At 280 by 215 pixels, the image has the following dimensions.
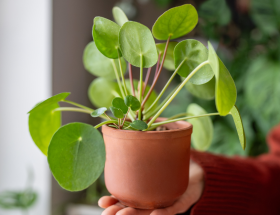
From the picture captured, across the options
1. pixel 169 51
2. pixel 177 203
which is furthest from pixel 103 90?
pixel 177 203

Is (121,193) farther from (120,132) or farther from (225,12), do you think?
(225,12)

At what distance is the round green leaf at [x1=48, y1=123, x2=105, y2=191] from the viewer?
1.14 feet

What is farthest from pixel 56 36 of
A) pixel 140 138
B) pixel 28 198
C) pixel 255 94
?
pixel 140 138

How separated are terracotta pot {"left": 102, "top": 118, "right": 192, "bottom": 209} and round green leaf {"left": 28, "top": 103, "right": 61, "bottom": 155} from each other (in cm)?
13

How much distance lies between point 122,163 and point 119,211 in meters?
0.08

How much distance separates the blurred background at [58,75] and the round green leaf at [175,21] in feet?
3.00

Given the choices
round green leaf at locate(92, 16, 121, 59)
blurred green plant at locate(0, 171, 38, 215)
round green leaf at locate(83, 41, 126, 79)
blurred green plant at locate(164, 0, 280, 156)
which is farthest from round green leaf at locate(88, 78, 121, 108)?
blurred green plant at locate(0, 171, 38, 215)

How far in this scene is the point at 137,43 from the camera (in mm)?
379

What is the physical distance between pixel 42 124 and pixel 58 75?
1.01m

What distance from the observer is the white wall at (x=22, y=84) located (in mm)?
1311

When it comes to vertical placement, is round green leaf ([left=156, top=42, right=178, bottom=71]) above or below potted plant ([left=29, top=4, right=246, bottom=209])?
above

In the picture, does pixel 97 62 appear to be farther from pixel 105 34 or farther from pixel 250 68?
pixel 250 68

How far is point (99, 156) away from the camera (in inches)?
13.9

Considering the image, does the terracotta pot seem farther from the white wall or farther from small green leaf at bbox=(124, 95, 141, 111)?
the white wall
